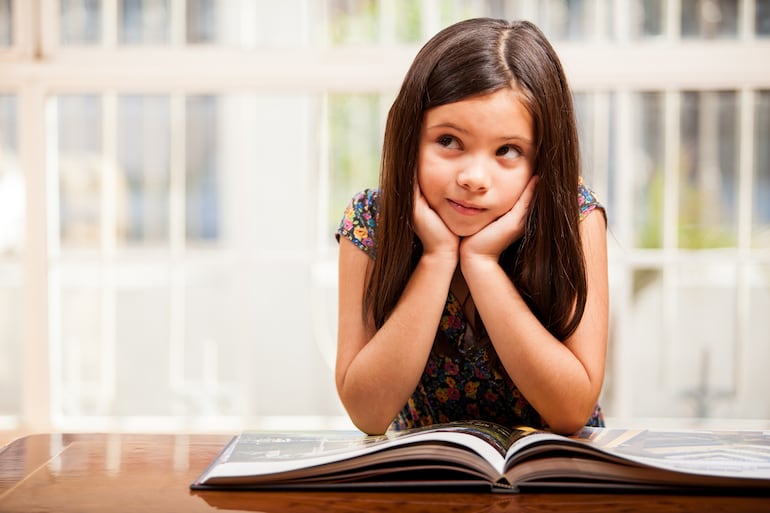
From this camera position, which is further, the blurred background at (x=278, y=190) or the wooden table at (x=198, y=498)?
the blurred background at (x=278, y=190)

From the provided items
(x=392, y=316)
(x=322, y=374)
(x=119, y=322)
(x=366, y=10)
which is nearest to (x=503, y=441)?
(x=392, y=316)

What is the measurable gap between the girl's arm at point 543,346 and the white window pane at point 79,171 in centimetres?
395

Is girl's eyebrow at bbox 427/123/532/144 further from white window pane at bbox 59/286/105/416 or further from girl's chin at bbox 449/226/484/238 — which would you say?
white window pane at bbox 59/286/105/416

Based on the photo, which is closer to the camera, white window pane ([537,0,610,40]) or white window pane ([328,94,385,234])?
white window pane ([537,0,610,40])

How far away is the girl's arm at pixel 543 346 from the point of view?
42.5 inches

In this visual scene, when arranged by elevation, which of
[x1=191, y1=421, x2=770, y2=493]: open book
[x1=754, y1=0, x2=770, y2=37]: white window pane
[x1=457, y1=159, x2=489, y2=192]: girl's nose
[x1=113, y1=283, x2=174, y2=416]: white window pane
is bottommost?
[x1=113, y1=283, x2=174, y2=416]: white window pane

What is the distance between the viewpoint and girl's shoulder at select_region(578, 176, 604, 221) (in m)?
1.23

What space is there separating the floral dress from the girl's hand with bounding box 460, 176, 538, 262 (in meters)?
0.12

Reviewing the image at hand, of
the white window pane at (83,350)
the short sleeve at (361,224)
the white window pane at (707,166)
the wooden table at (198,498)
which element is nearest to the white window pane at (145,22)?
the white window pane at (83,350)

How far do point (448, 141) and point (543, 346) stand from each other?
29cm

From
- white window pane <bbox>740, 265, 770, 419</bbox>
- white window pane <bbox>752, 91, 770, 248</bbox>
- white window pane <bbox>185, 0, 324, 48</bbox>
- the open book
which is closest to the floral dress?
the open book

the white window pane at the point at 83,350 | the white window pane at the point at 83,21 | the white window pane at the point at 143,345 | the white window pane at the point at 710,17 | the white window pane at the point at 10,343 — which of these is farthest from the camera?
the white window pane at the point at 143,345

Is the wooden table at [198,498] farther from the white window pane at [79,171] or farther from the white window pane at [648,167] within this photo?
the white window pane at [79,171]

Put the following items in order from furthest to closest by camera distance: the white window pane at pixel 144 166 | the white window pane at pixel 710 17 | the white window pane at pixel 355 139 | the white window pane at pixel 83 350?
the white window pane at pixel 144 166 < the white window pane at pixel 83 350 < the white window pane at pixel 355 139 < the white window pane at pixel 710 17
